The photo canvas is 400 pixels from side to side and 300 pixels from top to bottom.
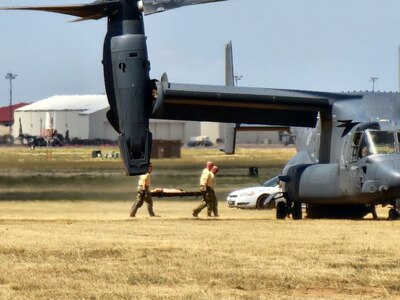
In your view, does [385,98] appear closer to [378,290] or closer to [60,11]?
[60,11]

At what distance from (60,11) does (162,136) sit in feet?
413

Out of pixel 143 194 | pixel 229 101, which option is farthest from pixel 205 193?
pixel 229 101

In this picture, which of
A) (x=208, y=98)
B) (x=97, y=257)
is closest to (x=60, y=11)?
(x=208, y=98)

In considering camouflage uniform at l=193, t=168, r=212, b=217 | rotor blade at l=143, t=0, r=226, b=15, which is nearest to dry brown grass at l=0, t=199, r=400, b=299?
rotor blade at l=143, t=0, r=226, b=15

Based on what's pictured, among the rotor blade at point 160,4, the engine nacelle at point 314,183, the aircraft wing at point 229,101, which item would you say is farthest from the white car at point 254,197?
the rotor blade at point 160,4

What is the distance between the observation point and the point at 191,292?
14.8 meters

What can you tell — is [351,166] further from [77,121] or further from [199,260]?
[77,121]

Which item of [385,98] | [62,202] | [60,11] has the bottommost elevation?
[62,202]

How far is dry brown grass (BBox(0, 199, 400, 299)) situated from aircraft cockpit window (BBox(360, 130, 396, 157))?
1.96m

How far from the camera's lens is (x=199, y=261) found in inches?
705

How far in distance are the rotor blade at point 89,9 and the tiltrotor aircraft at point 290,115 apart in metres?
0.02

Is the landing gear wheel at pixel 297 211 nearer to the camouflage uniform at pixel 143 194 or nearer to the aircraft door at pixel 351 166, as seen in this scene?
the aircraft door at pixel 351 166

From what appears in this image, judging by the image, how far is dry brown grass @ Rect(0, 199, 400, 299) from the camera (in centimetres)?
1507

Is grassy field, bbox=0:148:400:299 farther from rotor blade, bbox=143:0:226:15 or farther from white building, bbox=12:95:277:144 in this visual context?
white building, bbox=12:95:277:144
